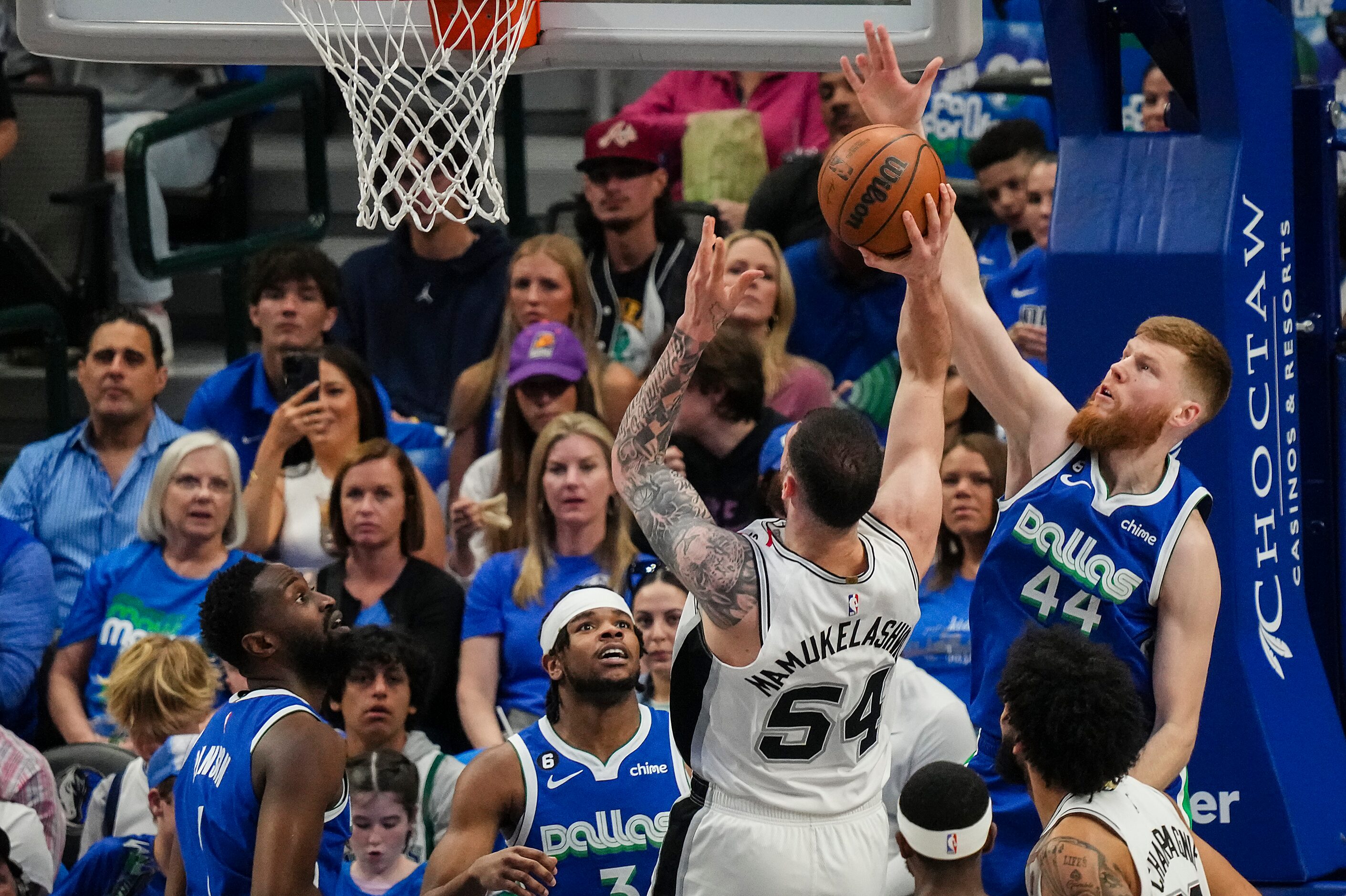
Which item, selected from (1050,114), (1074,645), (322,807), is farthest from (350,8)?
(1050,114)

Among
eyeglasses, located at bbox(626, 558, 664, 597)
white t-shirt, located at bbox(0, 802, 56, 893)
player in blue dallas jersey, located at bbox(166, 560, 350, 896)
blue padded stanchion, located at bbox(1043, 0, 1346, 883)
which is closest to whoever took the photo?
player in blue dallas jersey, located at bbox(166, 560, 350, 896)

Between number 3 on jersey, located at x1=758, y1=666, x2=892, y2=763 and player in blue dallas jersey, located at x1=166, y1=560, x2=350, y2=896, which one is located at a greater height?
number 3 on jersey, located at x1=758, y1=666, x2=892, y2=763

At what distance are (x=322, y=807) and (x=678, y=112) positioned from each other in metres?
5.12

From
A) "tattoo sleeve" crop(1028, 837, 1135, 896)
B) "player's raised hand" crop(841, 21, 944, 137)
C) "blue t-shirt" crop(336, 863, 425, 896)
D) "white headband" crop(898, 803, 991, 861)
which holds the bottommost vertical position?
"blue t-shirt" crop(336, 863, 425, 896)

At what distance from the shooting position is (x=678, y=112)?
8641mm

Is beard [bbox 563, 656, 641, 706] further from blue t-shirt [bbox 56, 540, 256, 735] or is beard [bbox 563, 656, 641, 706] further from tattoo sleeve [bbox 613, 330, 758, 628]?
blue t-shirt [bbox 56, 540, 256, 735]

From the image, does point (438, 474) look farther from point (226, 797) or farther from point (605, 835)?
point (226, 797)

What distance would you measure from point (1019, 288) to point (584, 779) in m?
3.30

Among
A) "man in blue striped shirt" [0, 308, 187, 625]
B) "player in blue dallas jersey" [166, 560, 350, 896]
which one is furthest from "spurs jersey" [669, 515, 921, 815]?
"man in blue striped shirt" [0, 308, 187, 625]

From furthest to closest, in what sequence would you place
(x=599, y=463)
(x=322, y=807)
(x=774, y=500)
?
(x=599, y=463), (x=774, y=500), (x=322, y=807)

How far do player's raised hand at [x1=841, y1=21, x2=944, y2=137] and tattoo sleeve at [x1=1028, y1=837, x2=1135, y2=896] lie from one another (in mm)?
1833

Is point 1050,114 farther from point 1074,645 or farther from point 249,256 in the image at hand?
point 1074,645

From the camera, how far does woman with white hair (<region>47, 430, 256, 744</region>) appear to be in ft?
21.0

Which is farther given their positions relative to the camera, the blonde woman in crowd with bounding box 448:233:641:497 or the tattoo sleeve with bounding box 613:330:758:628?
the blonde woman in crowd with bounding box 448:233:641:497
